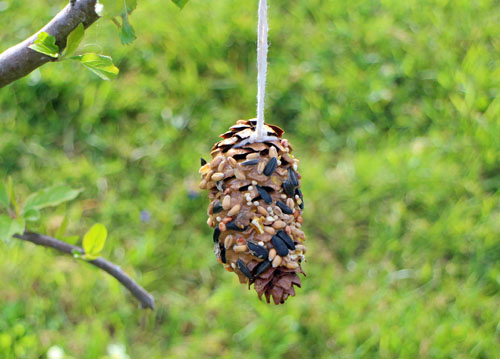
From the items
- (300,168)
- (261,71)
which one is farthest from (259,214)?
(300,168)

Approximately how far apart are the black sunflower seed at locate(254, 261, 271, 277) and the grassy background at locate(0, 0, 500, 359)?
0.96 meters

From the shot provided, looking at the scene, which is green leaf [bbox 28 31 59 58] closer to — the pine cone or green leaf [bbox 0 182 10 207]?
the pine cone

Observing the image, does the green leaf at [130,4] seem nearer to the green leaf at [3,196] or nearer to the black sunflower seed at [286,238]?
the black sunflower seed at [286,238]

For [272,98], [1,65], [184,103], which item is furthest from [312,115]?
[1,65]

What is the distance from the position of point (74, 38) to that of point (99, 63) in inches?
1.8

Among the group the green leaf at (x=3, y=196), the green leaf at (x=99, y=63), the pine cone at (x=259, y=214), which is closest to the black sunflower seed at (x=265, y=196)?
the pine cone at (x=259, y=214)

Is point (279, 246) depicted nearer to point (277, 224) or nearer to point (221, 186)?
point (277, 224)

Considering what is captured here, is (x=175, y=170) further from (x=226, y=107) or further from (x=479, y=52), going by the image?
(x=479, y=52)

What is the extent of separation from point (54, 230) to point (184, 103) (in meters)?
0.74

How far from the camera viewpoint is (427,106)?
2244 mm

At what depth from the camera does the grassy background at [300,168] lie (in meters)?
1.78

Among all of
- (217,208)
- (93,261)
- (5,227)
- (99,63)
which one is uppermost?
(99,63)

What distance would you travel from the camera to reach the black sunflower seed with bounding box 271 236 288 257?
830mm

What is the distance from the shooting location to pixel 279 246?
32.7 inches
